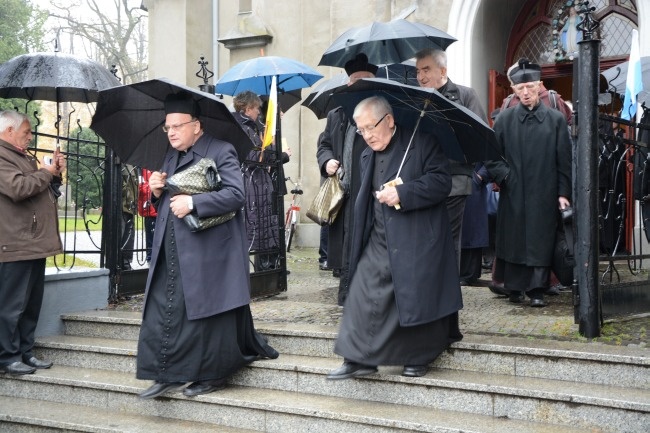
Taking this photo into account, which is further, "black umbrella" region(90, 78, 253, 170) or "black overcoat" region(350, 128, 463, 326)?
"black umbrella" region(90, 78, 253, 170)

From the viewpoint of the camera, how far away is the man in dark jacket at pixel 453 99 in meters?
6.43

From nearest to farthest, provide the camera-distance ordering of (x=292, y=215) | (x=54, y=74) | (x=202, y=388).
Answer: (x=202, y=388) → (x=54, y=74) → (x=292, y=215)

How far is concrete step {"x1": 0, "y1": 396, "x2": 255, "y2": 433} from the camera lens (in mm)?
5344

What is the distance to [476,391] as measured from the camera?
197 inches

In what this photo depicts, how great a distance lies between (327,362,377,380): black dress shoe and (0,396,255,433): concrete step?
647 mm

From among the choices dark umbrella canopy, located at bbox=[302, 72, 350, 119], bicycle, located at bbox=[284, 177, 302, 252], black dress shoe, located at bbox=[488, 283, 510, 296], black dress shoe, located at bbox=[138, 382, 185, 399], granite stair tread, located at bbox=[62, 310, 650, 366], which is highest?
dark umbrella canopy, located at bbox=[302, 72, 350, 119]

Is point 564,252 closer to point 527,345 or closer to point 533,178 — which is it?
point 533,178

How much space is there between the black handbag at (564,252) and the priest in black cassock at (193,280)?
115 inches

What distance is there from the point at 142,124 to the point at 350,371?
7.66 ft

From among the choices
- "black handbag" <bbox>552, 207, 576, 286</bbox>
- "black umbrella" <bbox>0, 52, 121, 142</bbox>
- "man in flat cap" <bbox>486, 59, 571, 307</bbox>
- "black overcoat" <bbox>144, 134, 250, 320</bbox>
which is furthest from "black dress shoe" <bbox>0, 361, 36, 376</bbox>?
"black handbag" <bbox>552, 207, 576, 286</bbox>

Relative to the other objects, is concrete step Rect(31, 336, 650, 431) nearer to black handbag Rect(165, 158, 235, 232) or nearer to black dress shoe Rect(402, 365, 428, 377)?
black dress shoe Rect(402, 365, 428, 377)

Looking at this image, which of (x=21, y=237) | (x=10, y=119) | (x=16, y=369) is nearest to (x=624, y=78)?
(x=10, y=119)

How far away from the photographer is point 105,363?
21.1 feet

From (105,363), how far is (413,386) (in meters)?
2.60
